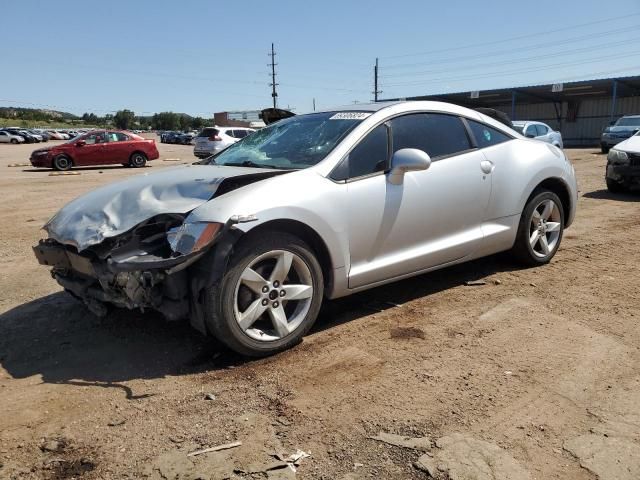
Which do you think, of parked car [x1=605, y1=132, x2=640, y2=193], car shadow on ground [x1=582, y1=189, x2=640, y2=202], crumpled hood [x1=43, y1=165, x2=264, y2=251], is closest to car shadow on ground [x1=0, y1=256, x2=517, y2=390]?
crumpled hood [x1=43, y1=165, x2=264, y2=251]

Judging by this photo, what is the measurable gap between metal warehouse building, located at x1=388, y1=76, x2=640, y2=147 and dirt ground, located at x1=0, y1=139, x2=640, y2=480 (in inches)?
1415

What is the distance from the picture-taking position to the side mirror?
3820 mm

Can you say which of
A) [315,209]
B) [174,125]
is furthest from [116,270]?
[174,125]

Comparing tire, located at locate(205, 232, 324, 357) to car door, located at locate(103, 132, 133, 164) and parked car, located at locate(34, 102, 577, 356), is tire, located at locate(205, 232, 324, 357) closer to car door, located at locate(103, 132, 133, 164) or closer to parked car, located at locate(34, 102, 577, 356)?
parked car, located at locate(34, 102, 577, 356)

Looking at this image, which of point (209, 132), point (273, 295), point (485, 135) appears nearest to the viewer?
point (273, 295)

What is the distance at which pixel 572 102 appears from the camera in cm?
4069

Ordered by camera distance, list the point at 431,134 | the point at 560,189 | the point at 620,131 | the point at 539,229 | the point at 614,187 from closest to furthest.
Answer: the point at 431,134
the point at 539,229
the point at 560,189
the point at 614,187
the point at 620,131

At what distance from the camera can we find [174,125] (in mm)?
129125

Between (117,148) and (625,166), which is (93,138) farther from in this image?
(625,166)

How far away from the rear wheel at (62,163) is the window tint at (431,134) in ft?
63.1

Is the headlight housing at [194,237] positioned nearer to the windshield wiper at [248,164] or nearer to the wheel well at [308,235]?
the wheel well at [308,235]

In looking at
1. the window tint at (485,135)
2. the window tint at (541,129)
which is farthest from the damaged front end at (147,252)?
the window tint at (541,129)

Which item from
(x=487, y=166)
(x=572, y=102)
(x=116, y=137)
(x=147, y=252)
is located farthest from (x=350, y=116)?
(x=572, y=102)

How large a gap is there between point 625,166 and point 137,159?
59.0 ft
